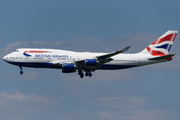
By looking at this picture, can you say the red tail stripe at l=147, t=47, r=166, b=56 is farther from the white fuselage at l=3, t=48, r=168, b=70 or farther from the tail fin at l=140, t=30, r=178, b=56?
the white fuselage at l=3, t=48, r=168, b=70

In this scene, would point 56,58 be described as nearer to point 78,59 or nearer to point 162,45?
point 78,59

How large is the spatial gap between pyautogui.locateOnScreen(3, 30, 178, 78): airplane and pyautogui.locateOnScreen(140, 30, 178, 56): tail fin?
3.74 feet

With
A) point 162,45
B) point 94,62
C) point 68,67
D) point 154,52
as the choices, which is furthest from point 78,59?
point 162,45

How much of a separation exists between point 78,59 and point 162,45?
19400mm

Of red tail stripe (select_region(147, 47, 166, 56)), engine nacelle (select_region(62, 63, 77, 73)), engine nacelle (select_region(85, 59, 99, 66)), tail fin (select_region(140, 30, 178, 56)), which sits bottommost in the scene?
engine nacelle (select_region(62, 63, 77, 73))

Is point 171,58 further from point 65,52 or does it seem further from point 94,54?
point 65,52

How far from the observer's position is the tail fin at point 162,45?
2940 inches

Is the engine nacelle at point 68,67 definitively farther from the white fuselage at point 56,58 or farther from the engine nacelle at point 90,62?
the engine nacelle at point 90,62

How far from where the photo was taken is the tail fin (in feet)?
245

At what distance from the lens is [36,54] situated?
220 feet

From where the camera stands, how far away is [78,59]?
68.5 m

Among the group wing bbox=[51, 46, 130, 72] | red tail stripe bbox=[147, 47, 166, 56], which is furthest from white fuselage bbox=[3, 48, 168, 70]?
red tail stripe bbox=[147, 47, 166, 56]

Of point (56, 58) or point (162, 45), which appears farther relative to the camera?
point (162, 45)

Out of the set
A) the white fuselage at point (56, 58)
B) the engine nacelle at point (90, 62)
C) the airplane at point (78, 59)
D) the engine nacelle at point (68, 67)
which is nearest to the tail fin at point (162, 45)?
the airplane at point (78, 59)
